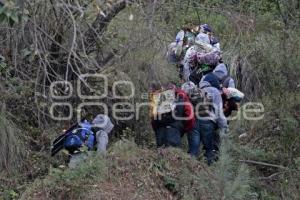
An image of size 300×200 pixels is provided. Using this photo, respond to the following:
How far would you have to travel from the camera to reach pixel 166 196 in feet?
24.0

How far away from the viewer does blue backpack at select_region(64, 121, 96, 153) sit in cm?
784

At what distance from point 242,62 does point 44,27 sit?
13.9ft

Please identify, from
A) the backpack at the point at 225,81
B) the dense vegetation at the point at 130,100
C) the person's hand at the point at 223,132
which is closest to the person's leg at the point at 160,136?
the dense vegetation at the point at 130,100

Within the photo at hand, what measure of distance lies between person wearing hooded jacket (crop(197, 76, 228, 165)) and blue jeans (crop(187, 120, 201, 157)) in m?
0.06

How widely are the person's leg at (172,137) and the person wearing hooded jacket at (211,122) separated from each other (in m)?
0.41

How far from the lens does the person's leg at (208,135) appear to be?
27.7 ft

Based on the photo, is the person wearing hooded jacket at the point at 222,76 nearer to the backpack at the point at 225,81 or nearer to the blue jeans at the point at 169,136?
the backpack at the point at 225,81

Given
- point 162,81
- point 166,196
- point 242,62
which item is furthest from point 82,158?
point 242,62

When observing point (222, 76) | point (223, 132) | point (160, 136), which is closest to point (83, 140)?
point (160, 136)

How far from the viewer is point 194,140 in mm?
8477

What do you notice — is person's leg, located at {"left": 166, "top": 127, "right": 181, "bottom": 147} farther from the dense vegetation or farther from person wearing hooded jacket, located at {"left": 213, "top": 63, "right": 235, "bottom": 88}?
person wearing hooded jacket, located at {"left": 213, "top": 63, "right": 235, "bottom": 88}

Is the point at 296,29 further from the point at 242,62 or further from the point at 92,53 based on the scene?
the point at 92,53

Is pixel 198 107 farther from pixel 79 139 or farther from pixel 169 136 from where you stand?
pixel 79 139

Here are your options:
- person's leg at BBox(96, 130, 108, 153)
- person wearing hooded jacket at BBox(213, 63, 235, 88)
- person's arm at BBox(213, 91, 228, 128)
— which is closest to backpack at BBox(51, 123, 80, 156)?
person's leg at BBox(96, 130, 108, 153)
